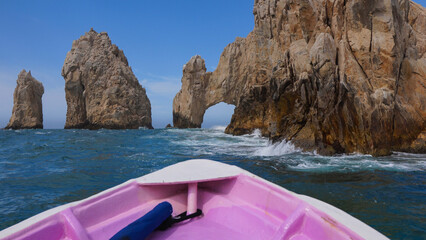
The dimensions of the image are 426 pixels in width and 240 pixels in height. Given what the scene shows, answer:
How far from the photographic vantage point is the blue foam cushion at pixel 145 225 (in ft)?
6.66

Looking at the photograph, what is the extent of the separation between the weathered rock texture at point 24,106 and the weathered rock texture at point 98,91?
9.37 metres

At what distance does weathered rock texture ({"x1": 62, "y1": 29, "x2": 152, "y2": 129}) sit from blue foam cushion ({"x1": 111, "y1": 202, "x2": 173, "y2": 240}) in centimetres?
5197

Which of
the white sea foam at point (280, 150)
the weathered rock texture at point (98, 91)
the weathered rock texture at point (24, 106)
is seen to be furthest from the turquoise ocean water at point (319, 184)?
the weathered rock texture at point (24, 106)

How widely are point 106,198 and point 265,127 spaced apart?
23563mm

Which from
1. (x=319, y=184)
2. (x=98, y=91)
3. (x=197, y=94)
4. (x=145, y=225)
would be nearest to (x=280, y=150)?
(x=319, y=184)

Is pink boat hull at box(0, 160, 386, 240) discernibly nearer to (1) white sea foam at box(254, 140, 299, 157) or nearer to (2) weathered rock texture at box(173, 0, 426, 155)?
(1) white sea foam at box(254, 140, 299, 157)

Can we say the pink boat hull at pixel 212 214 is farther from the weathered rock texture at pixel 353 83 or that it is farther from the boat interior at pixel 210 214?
the weathered rock texture at pixel 353 83

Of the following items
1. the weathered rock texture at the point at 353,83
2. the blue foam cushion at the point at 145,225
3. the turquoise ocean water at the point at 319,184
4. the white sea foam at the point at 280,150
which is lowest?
the turquoise ocean water at the point at 319,184

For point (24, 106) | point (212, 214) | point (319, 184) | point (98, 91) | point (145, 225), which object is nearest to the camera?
point (145, 225)

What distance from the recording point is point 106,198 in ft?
8.43

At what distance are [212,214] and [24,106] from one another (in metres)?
68.5

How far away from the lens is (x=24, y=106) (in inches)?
2179

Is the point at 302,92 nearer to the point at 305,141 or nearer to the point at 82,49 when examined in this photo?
the point at 305,141

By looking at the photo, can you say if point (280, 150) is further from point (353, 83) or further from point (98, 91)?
point (98, 91)
